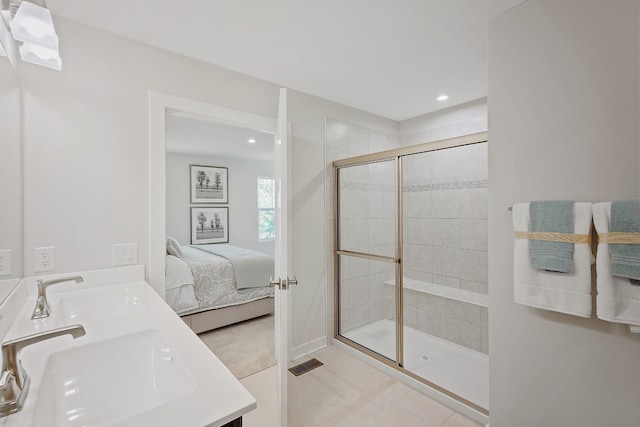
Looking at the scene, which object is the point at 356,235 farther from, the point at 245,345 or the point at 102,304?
the point at 102,304

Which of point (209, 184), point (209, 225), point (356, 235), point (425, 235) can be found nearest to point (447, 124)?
point (425, 235)

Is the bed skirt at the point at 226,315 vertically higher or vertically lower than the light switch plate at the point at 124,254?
lower

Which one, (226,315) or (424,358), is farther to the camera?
(226,315)

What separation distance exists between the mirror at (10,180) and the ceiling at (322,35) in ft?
1.87

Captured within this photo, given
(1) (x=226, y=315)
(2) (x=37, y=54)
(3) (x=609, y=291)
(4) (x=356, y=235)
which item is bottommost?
(1) (x=226, y=315)

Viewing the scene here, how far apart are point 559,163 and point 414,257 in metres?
1.72

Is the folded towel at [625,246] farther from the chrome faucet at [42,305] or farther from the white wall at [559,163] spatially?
the chrome faucet at [42,305]

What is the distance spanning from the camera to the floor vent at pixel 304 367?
7.82 feet

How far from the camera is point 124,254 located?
5.80ft

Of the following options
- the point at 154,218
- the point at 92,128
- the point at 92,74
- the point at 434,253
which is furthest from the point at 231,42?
the point at 434,253

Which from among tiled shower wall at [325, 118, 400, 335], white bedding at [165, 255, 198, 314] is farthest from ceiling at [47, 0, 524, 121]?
white bedding at [165, 255, 198, 314]

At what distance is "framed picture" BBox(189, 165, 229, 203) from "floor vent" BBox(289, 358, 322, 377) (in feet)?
13.2

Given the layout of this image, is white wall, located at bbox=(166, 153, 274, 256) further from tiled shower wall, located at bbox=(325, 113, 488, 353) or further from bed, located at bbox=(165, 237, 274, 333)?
tiled shower wall, located at bbox=(325, 113, 488, 353)

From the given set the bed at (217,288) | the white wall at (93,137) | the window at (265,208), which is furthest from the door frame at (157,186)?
the window at (265,208)
